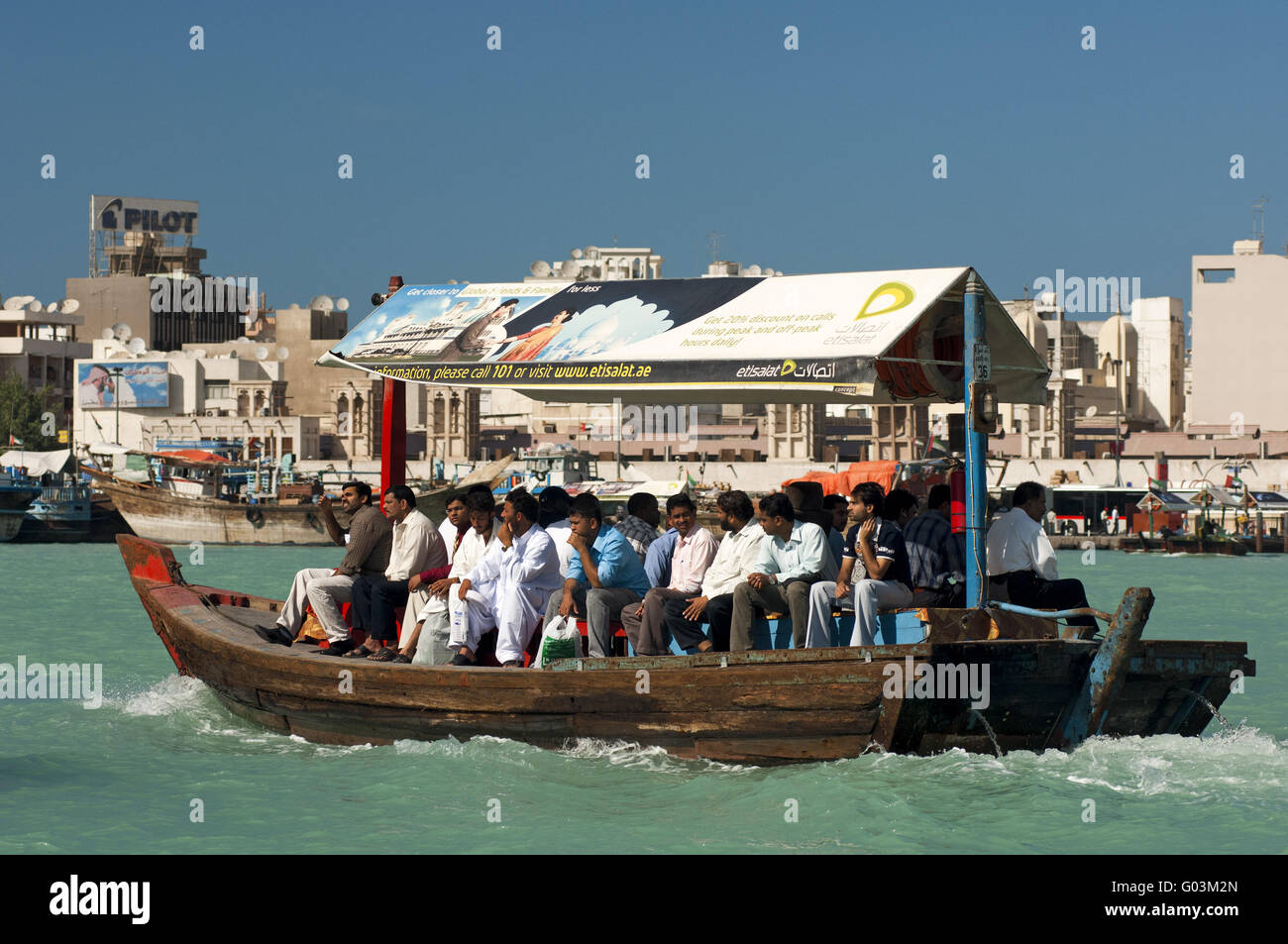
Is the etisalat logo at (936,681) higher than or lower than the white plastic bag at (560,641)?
lower

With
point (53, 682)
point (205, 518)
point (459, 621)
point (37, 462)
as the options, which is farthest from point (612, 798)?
point (37, 462)

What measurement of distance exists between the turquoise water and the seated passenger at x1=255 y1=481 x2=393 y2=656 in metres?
0.93

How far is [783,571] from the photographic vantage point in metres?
11.3

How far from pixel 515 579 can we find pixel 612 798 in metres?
1.83

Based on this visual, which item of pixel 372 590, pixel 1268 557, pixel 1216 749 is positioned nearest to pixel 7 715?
pixel 372 590

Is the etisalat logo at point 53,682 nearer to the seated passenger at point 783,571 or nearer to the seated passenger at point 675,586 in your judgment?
the seated passenger at point 675,586

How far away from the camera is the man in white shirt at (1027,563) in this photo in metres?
11.4

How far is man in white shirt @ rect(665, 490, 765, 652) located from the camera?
11.4m

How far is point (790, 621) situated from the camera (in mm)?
11523

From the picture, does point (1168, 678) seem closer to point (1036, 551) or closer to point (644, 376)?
point (1036, 551)

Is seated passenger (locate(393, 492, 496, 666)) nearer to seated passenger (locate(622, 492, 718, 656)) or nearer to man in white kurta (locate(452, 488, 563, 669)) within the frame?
man in white kurta (locate(452, 488, 563, 669))

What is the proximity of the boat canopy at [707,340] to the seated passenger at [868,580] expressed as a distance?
2.51 ft
